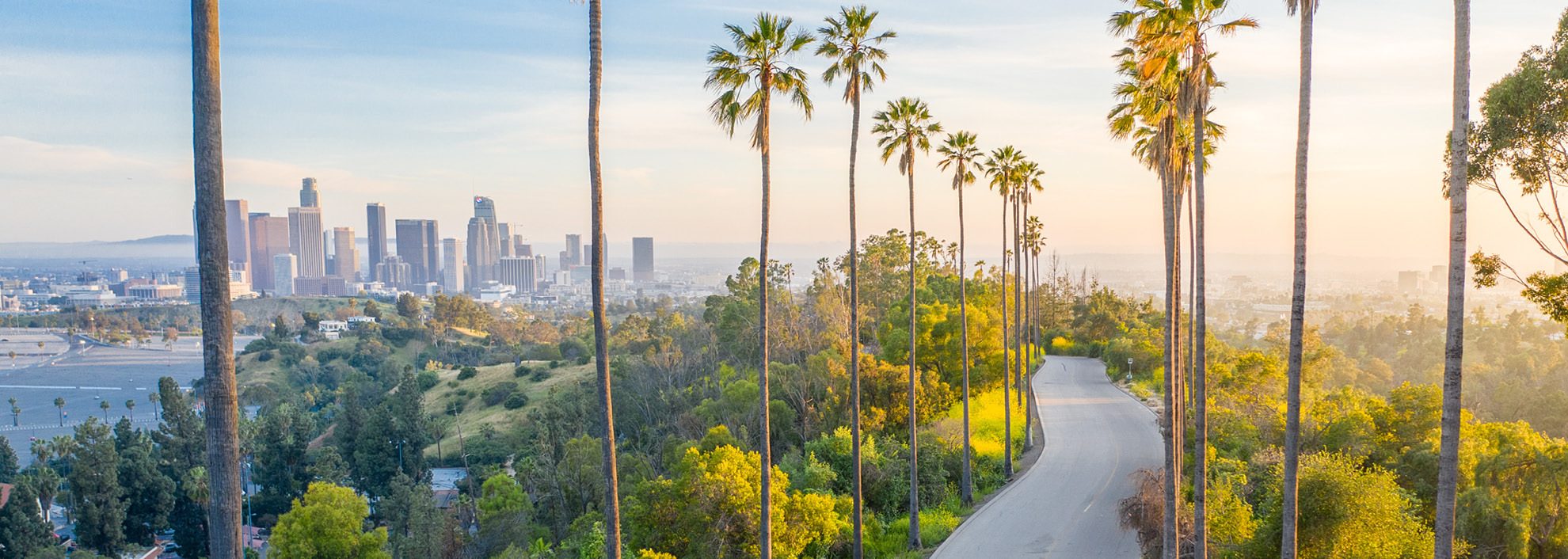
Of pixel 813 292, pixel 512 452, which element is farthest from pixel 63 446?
pixel 813 292

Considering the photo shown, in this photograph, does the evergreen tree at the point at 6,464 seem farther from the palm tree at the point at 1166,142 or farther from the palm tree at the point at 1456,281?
the palm tree at the point at 1456,281

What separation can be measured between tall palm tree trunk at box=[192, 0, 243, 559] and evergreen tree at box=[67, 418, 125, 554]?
43197 mm

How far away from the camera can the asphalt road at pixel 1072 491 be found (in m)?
19.3

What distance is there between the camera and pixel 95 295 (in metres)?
152

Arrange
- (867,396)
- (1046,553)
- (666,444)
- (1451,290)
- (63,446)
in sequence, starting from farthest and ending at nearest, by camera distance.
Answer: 1. (63,446)
2. (666,444)
3. (867,396)
4. (1046,553)
5. (1451,290)

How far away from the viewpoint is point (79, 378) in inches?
4227

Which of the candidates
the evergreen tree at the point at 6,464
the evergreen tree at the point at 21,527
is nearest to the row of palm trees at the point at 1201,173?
the evergreen tree at the point at 21,527

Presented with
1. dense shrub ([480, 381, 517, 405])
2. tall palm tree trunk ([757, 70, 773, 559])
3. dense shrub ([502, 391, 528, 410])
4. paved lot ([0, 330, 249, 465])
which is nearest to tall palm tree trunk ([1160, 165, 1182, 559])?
tall palm tree trunk ([757, 70, 773, 559])

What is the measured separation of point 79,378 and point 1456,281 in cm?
14461

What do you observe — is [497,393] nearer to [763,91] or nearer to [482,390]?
[482,390]

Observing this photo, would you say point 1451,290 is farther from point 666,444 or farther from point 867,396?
point 666,444

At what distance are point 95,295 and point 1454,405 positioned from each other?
201042 millimetres

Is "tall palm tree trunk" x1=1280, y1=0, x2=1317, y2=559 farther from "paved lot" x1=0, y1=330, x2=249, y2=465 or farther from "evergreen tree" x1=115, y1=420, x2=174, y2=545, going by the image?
"paved lot" x1=0, y1=330, x2=249, y2=465

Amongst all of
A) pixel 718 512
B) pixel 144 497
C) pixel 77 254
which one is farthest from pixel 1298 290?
pixel 77 254
